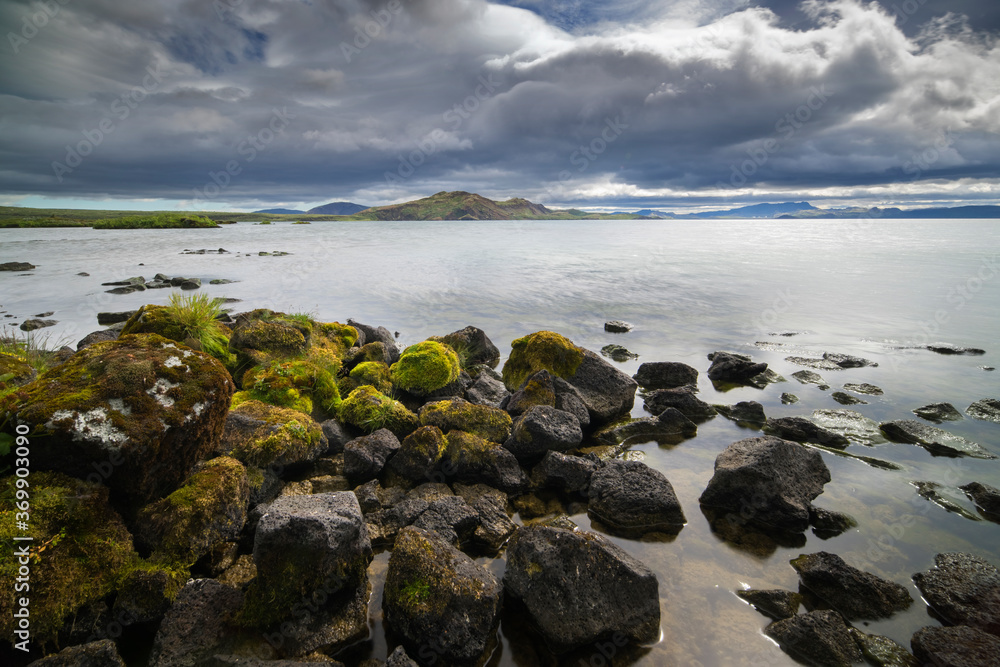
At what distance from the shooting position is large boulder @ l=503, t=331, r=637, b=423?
12.2 m

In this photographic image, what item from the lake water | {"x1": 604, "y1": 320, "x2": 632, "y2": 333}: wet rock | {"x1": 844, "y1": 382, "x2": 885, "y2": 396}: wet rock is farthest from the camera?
{"x1": 604, "y1": 320, "x2": 632, "y2": 333}: wet rock

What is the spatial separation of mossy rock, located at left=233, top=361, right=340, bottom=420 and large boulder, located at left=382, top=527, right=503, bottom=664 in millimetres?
5251

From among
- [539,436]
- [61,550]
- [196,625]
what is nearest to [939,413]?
[539,436]

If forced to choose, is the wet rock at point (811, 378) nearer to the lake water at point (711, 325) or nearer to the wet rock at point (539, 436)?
the lake water at point (711, 325)

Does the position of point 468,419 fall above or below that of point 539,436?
above

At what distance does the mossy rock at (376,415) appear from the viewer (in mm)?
9797

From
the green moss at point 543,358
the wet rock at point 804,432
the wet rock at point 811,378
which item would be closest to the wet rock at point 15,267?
the green moss at point 543,358

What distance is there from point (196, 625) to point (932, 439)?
14.8 m

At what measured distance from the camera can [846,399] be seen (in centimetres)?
1373

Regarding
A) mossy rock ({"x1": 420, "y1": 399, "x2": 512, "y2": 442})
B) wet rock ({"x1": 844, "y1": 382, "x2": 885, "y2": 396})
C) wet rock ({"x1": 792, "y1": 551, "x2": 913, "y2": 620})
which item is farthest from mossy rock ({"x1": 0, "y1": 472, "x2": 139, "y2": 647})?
wet rock ({"x1": 844, "y1": 382, "x2": 885, "y2": 396})

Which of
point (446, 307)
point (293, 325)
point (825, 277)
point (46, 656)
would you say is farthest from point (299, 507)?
point (825, 277)

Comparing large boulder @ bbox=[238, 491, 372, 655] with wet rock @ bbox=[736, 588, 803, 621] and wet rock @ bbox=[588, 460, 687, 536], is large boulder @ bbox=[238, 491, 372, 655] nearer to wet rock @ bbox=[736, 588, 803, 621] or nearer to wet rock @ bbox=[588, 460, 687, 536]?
wet rock @ bbox=[588, 460, 687, 536]

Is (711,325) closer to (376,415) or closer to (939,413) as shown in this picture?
(939,413)

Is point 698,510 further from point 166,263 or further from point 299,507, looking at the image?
point 166,263
